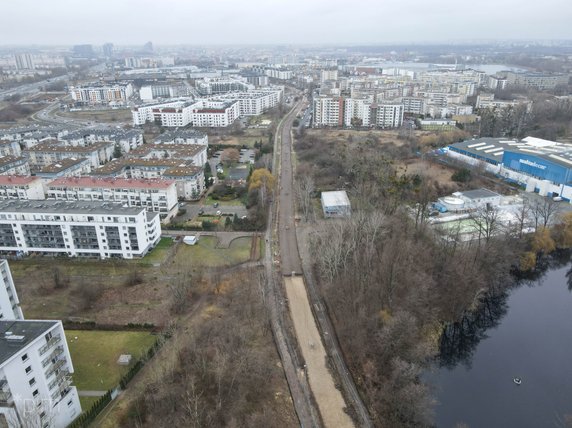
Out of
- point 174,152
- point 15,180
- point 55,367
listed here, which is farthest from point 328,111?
point 55,367

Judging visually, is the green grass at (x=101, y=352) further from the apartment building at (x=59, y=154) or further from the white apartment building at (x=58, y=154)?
the white apartment building at (x=58, y=154)

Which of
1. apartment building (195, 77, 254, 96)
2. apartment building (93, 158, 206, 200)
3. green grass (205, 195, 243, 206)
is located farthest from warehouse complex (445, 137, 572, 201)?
apartment building (195, 77, 254, 96)

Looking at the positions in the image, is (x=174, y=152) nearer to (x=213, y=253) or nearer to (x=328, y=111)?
(x=213, y=253)

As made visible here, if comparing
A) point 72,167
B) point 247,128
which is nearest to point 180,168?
point 72,167

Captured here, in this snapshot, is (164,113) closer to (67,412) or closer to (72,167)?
(72,167)

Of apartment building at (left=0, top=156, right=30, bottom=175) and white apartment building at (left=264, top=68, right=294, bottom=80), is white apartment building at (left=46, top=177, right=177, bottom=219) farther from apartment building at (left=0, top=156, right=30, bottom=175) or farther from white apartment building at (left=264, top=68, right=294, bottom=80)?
white apartment building at (left=264, top=68, right=294, bottom=80)

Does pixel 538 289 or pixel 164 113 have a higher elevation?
pixel 164 113
